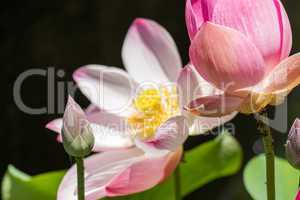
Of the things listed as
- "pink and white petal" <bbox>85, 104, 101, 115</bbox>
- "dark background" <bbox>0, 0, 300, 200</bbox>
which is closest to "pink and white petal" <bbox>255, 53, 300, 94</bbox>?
"pink and white petal" <bbox>85, 104, 101, 115</bbox>

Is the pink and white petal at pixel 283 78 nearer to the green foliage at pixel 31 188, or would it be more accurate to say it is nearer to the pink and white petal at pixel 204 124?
the pink and white petal at pixel 204 124

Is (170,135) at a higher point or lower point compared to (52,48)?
higher

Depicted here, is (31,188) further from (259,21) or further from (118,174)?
(259,21)

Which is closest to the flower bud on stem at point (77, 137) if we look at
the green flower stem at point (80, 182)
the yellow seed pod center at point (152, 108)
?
the green flower stem at point (80, 182)

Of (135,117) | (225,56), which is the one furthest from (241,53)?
(135,117)

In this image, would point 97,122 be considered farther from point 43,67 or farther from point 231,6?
point 43,67

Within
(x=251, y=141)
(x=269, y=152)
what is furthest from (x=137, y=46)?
(x=251, y=141)
